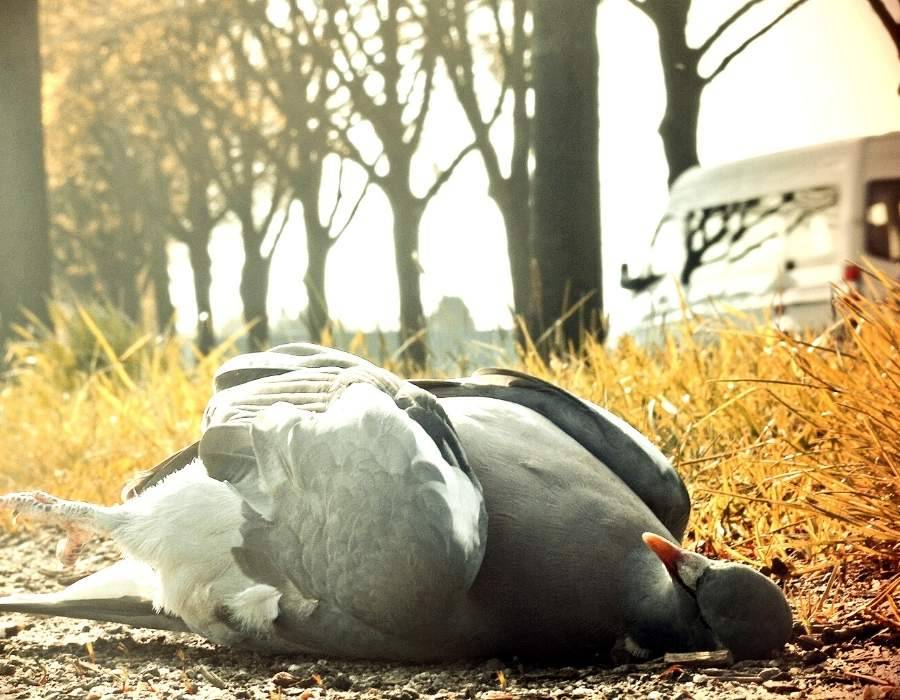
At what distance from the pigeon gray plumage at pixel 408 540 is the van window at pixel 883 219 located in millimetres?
4231

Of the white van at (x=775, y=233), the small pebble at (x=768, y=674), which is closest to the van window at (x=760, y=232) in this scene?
the white van at (x=775, y=233)

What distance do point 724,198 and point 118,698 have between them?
22.1 ft

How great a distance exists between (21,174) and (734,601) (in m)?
9.11

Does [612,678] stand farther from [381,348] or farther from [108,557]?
[381,348]

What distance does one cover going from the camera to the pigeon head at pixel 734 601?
2.30 m

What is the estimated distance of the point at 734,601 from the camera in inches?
91.2

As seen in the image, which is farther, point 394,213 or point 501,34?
point 394,213

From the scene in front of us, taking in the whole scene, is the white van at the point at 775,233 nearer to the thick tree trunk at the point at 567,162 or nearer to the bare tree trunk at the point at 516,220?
the thick tree trunk at the point at 567,162

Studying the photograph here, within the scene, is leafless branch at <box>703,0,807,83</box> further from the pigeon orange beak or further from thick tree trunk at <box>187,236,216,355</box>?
thick tree trunk at <box>187,236,216,355</box>

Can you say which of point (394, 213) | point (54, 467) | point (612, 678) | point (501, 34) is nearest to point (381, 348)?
point (54, 467)

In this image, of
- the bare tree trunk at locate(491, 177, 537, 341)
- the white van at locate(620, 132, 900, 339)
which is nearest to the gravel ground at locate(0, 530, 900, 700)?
the white van at locate(620, 132, 900, 339)

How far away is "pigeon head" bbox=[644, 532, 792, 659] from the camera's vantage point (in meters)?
2.30

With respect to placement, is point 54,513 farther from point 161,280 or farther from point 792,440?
point 161,280

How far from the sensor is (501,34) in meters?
12.6
